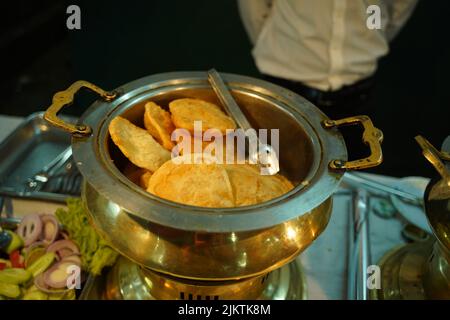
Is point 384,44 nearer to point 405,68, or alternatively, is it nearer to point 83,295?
point 405,68

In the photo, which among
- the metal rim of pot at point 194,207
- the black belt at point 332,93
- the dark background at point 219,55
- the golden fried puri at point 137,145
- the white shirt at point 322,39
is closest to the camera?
the metal rim of pot at point 194,207

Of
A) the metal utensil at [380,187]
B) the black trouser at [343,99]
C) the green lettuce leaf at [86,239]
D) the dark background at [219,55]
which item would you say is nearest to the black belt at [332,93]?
the black trouser at [343,99]

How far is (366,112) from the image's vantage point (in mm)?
2873

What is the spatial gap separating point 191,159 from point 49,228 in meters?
0.59

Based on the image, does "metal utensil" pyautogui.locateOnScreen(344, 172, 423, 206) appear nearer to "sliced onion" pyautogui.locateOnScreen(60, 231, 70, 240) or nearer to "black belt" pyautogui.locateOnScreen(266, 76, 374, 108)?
"black belt" pyautogui.locateOnScreen(266, 76, 374, 108)

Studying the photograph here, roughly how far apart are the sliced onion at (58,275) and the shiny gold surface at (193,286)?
11 centimetres

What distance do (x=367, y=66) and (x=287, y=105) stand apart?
42.9 inches

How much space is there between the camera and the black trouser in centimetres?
214

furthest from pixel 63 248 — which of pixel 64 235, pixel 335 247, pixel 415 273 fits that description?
pixel 415 273

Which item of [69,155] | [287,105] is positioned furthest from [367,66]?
[69,155]

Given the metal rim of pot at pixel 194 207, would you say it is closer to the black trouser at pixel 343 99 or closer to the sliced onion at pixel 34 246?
the sliced onion at pixel 34 246

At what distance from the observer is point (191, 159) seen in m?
1.02

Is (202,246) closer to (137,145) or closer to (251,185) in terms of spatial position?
(251,185)

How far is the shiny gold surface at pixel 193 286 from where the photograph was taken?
104 cm
